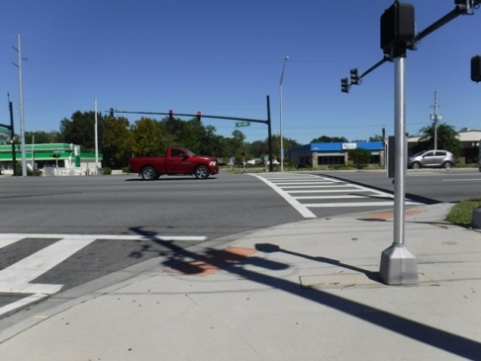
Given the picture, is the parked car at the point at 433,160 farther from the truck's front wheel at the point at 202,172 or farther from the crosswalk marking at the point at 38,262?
the crosswalk marking at the point at 38,262

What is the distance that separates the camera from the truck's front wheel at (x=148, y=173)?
24.4 m

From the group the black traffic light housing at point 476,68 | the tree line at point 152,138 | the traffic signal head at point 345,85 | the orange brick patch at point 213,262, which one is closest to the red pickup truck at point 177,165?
the traffic signal head at point 345,85

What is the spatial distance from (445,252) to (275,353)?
3.94 metres

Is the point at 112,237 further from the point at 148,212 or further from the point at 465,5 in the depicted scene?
the point at 465,5

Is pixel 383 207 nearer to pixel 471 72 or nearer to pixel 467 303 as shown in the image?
pixel 471 72

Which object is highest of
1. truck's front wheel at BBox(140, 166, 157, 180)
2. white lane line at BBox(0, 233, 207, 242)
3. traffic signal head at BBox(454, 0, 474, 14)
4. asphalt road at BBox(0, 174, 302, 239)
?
traffic signal head at BBox(454, 0, 474, 14)

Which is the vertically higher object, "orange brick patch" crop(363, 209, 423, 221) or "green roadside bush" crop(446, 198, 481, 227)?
"green roadside bush" crop(446, 198, 481, 227)

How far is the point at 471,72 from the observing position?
7.23 meters

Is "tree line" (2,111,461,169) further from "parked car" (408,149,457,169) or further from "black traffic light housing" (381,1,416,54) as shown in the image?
"black traffic light housing" (381,1,416,54)

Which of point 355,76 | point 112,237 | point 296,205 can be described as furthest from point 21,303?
point 355,76

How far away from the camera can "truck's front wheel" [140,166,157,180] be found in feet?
80.1

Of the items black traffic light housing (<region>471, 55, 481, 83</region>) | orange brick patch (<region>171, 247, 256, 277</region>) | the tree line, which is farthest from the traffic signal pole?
the tree line

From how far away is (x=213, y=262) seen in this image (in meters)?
6.61

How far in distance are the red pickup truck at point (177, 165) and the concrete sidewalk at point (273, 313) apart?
17164 millimetres
